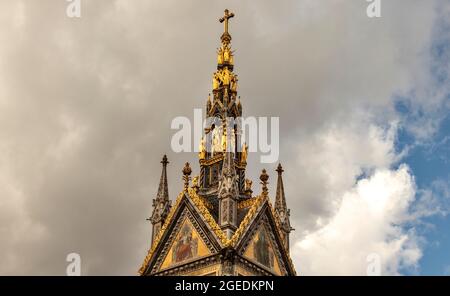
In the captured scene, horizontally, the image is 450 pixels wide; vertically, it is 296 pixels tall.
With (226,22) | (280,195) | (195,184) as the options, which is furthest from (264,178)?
(226,22)

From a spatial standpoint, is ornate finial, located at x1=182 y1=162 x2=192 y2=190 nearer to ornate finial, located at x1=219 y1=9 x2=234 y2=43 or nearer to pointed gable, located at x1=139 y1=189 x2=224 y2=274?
pointed gable, located at x1=139 y1=189 x2=224 y2=274

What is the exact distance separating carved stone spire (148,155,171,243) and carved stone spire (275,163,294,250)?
702 centimetres

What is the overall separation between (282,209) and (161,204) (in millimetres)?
7698

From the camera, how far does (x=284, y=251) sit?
4256 cm

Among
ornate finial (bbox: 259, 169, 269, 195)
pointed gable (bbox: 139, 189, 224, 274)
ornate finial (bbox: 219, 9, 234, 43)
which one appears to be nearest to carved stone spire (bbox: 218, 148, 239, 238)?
pointed gable (bbox: 139, 189, 224, 274)

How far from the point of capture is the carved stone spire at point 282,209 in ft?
145
